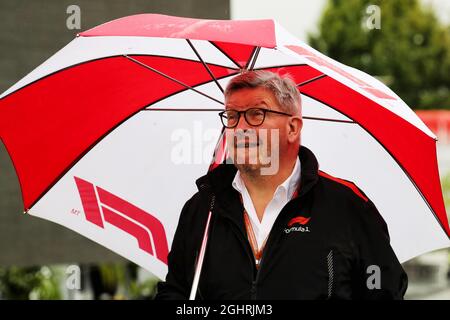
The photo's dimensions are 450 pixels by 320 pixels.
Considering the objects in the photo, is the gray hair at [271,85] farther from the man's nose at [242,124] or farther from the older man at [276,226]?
the man's nose at [242,124]

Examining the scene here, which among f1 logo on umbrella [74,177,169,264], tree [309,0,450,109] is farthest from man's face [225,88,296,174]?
tree [309,0,450,109]

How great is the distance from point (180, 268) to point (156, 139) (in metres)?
0.85

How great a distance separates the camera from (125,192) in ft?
12.5

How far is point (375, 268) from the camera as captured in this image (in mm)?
2977

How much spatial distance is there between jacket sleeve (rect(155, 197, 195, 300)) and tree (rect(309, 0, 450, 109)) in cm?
4108

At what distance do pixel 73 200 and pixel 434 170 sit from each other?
5.23 feet

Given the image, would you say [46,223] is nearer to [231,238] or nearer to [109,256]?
[109,256]

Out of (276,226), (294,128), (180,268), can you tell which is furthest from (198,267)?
(294,128)

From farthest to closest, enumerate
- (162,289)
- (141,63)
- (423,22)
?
(423,22), (141,63), (162,289)

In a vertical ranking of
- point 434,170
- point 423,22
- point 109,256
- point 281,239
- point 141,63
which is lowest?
point 109,256

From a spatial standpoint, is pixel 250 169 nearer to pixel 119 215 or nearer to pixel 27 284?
pixel 119 215

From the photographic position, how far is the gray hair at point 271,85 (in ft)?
10.0

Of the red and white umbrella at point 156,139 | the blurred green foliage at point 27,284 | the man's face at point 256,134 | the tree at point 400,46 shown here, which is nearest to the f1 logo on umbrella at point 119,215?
the red and white umbrella at point 156,139

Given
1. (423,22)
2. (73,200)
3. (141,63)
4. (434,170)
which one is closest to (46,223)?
(73,200)
